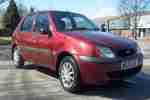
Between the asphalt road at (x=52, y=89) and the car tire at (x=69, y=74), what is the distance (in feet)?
0.46

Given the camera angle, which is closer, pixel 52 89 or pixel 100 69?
pixel 100 69

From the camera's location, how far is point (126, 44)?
18.5 feet

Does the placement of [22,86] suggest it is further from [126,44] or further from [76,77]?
[126,44]

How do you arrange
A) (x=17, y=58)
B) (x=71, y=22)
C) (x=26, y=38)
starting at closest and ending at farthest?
(x=71, y=22), (x=26, y=38), (x=17, y=58)

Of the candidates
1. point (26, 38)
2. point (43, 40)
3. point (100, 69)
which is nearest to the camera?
point (100, 69)

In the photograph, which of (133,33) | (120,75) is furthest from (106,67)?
(133,33)

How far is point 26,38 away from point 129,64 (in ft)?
10.4

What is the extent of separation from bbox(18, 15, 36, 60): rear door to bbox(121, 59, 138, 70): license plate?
2585 millimetres

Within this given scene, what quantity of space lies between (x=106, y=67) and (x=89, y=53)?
421mm

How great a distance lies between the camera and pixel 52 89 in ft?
19.6

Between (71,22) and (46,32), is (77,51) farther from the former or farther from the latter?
(71,22)

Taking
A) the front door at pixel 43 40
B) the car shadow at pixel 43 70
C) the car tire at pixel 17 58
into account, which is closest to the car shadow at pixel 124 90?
the front door at pixel 43 40

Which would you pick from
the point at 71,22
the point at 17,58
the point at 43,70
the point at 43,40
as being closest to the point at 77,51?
the point at 43,40

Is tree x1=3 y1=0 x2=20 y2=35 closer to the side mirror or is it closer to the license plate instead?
the side mirror
